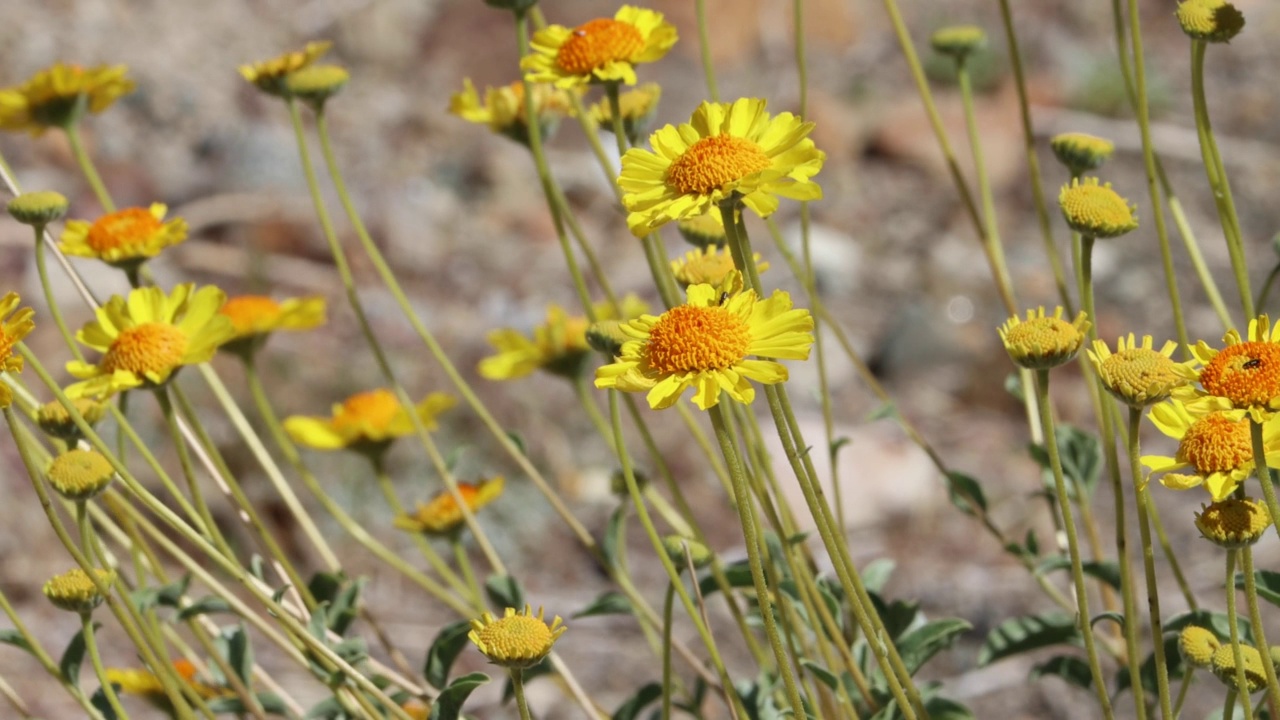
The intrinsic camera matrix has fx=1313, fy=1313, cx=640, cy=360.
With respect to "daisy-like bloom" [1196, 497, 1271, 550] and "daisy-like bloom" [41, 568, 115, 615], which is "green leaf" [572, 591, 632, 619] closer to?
"daisy-like bloom" [41, 568, 115, 615]

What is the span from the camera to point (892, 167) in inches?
166

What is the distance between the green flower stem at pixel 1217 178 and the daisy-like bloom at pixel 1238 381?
0.21 meters

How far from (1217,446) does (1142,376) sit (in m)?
0.10

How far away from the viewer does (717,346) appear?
912mm

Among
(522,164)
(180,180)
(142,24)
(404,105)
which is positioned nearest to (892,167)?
(522,164)

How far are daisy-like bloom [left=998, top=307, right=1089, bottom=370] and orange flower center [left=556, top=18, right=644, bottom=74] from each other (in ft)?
1.54

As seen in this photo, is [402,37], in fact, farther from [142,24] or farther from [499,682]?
[499,682]

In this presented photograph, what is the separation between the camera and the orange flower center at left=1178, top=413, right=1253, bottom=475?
3.08 ft

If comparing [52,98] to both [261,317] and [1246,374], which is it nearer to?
[261,317]

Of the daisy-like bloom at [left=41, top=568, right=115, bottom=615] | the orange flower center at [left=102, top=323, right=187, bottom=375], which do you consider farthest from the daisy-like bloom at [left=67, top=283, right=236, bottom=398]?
the daisy-like bloom at [left=41, top=568, right=115, bottom=615]

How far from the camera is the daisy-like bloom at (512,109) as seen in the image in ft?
4.84

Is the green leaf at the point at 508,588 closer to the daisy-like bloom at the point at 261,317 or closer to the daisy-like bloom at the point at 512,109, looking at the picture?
the daisy-like bloom at the point at 261,317

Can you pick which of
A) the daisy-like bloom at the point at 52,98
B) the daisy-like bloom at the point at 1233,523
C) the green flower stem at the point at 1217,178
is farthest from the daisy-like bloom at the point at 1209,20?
the daisy-like bloom at the point at 52,98

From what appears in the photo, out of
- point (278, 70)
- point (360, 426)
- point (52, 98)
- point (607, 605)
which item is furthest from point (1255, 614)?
point (52, 98)
